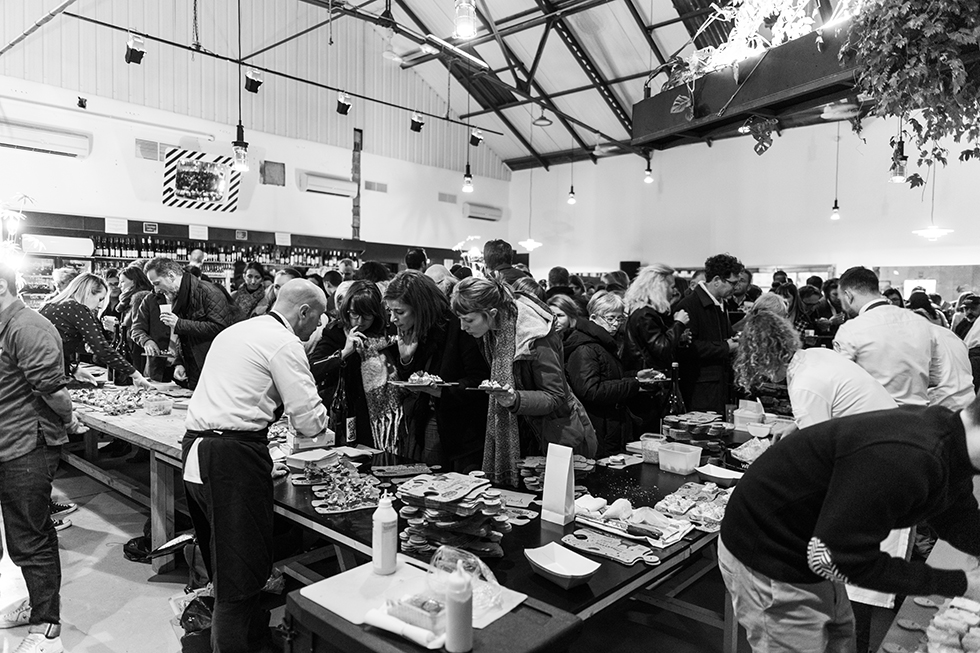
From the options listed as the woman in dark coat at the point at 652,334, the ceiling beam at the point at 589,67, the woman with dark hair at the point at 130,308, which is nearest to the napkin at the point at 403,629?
the woman in dark coat at the point at 652,334

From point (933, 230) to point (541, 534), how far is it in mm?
10105

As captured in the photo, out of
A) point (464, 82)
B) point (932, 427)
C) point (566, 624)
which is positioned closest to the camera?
point (932, 427)

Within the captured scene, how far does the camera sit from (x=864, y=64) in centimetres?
236

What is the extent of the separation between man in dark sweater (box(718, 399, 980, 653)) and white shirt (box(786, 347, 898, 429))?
0.63 metres

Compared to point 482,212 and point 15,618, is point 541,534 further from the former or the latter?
point 482,212

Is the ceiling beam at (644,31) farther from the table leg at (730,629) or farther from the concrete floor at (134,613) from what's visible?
the table leg at (730,629)

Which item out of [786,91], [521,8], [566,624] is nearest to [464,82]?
[521,8]

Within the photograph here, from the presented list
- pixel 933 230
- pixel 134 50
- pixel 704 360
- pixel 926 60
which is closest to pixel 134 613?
pixel 704 360

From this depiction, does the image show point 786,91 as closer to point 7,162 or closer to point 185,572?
point 185,572

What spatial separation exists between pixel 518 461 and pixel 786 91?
2.06 meters

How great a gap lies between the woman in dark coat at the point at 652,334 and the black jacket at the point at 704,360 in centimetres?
11

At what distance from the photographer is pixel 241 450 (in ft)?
8.16

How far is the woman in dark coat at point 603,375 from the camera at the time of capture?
354 cm

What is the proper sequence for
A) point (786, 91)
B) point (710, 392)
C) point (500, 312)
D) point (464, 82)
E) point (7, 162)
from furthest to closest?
1. point (464, 82)
2. point (7, 162)
3. point (710, 392)
4. point (500, 312)
5. point (786, 91)
